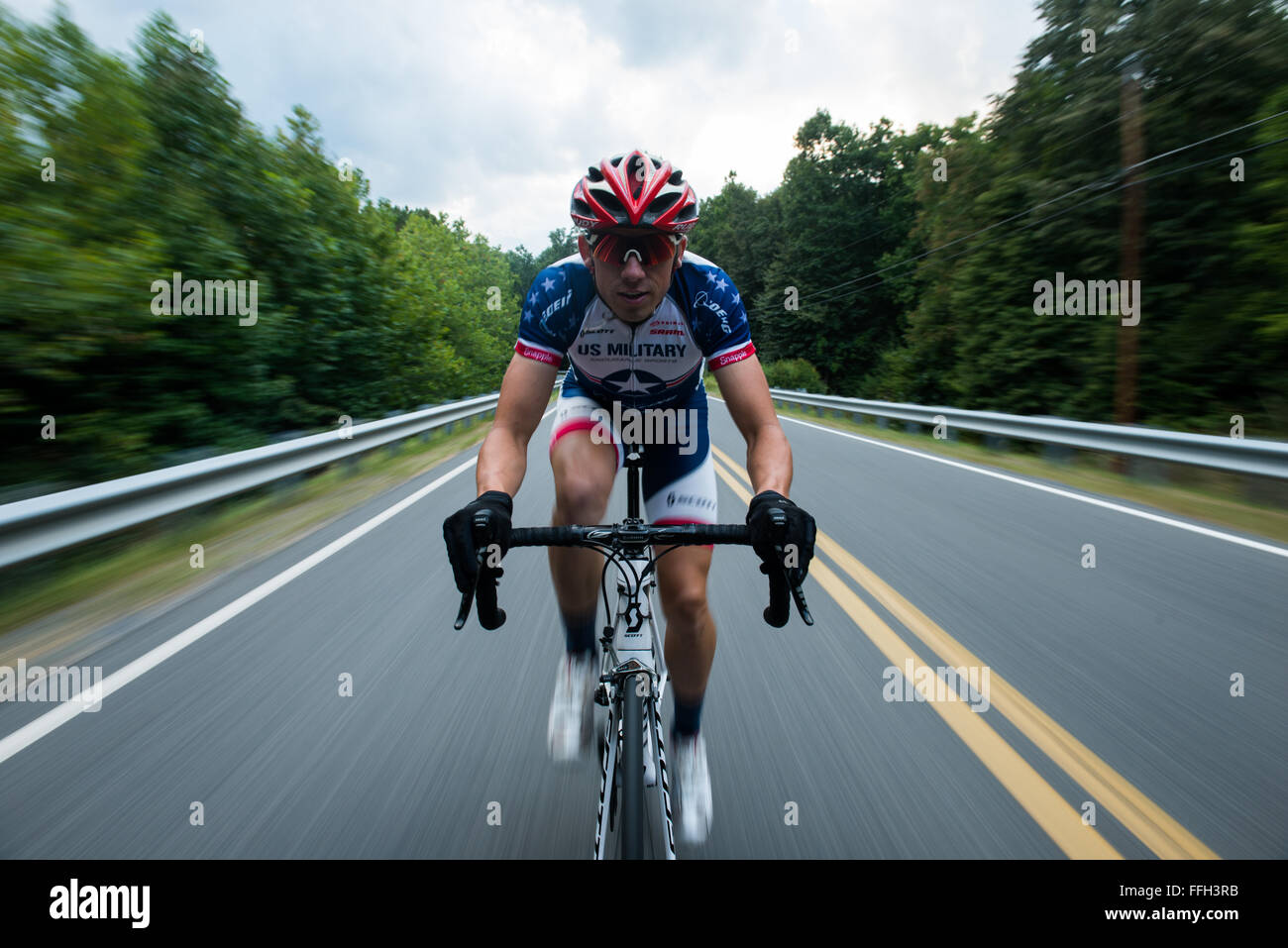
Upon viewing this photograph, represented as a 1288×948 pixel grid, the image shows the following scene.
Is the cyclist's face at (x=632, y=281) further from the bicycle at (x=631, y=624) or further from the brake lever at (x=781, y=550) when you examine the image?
the brake lever at (x=781, y=550)

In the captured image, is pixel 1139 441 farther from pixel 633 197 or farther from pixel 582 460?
pixel 633 197

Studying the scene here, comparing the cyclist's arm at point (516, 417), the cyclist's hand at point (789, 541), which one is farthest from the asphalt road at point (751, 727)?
the cyclist's arm at point (516, 417)

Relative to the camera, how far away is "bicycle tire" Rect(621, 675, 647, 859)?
5.85ft

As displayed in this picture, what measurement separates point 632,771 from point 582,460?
1205mm

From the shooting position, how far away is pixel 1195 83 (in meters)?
16.2

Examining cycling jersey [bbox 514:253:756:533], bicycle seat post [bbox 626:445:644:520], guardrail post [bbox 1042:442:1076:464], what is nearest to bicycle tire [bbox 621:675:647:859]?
bicycle seat post [bbox 626:445:644:520]

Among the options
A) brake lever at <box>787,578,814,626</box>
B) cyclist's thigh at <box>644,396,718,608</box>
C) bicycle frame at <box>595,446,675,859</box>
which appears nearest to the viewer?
brake lever at <box>787,578,814,626</box>

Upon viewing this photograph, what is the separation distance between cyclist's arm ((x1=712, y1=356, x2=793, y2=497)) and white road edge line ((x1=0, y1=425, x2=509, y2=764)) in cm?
70

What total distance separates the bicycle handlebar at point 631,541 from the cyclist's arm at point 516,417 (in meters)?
0.58

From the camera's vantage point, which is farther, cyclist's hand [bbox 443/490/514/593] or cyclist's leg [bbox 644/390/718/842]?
cyclist's leg [bbox 644/390/718/842]

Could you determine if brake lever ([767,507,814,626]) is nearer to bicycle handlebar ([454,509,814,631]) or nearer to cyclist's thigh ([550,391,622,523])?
bicycle handlebar ([454,509,814,631])

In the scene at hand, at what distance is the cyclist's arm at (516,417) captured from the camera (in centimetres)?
251
